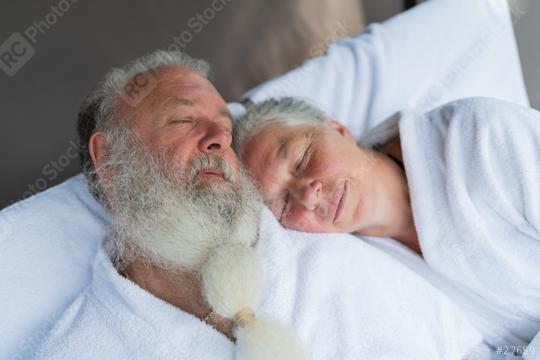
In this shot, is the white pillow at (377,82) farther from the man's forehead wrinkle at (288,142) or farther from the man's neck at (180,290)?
the man's forehead wrinkle at (288,142)

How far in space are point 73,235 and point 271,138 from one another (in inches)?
18.6

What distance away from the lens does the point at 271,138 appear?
3.65 feet

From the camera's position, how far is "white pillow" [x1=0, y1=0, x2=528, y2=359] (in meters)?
1.11

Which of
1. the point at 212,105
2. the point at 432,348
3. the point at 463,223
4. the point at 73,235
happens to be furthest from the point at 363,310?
the point at 73,235

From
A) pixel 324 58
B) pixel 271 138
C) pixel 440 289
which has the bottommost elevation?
pixel 440 289

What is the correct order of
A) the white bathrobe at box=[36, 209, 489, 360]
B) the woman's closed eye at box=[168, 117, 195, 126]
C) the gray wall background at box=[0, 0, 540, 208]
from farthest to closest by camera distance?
the gray wall background at box=[0, 0, 540, 208], the woman's closed eye at box=[168, 117, 195, 126], the white bathrobe at box=[36, 209, 489, 360]

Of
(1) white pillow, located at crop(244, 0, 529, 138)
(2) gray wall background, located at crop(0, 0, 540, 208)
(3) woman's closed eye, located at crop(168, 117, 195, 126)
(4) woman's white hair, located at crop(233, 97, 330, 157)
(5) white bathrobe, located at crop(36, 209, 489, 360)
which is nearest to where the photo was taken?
(5) white bathrobe, located at crop(36, 209, 489, 360)

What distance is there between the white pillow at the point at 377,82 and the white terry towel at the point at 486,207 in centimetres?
37

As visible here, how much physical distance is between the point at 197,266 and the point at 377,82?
84 cm

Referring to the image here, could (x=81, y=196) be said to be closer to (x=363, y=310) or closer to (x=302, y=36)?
(x=363, y=310)

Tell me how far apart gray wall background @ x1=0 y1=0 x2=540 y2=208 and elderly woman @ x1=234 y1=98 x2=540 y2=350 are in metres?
0.45

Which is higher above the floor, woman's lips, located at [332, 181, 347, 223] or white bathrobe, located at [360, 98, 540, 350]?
woman's lips, located at [332, 181, 347, 223]

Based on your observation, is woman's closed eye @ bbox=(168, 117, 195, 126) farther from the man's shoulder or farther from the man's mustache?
the man's shoulder

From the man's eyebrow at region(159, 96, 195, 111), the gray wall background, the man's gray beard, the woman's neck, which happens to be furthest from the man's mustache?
the gray wall background
